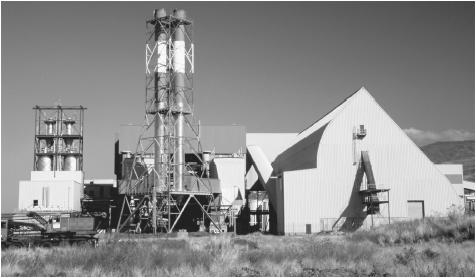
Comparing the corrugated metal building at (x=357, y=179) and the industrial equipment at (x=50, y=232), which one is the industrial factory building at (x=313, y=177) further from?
the industrial equipment at (x=50, y=232)

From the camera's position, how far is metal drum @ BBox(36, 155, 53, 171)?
69562 mm

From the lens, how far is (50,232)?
3259 centimetres

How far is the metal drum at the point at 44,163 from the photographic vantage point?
69.6 metres

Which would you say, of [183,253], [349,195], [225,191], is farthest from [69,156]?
[183,253]

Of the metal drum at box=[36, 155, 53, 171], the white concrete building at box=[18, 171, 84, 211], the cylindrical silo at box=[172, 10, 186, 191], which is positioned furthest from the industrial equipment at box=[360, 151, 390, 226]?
the metal drum at box=[36, 155, 53, 171]

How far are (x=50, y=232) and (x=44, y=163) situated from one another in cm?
3901

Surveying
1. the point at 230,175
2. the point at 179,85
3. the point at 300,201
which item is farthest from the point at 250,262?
the point at 230,175

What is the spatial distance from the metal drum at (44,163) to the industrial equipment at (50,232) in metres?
35.7

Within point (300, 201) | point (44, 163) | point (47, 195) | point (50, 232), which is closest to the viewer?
point (50, 232)

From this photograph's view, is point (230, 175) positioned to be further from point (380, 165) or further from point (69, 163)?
point (69, 163)

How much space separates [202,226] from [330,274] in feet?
103

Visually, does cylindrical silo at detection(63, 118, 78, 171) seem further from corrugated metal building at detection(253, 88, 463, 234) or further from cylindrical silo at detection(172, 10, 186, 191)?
corrugated metal building at detection(253, 88, 463, 234)

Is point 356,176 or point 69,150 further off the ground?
point 69,150

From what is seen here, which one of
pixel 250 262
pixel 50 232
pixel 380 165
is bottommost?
pixel 250 262
